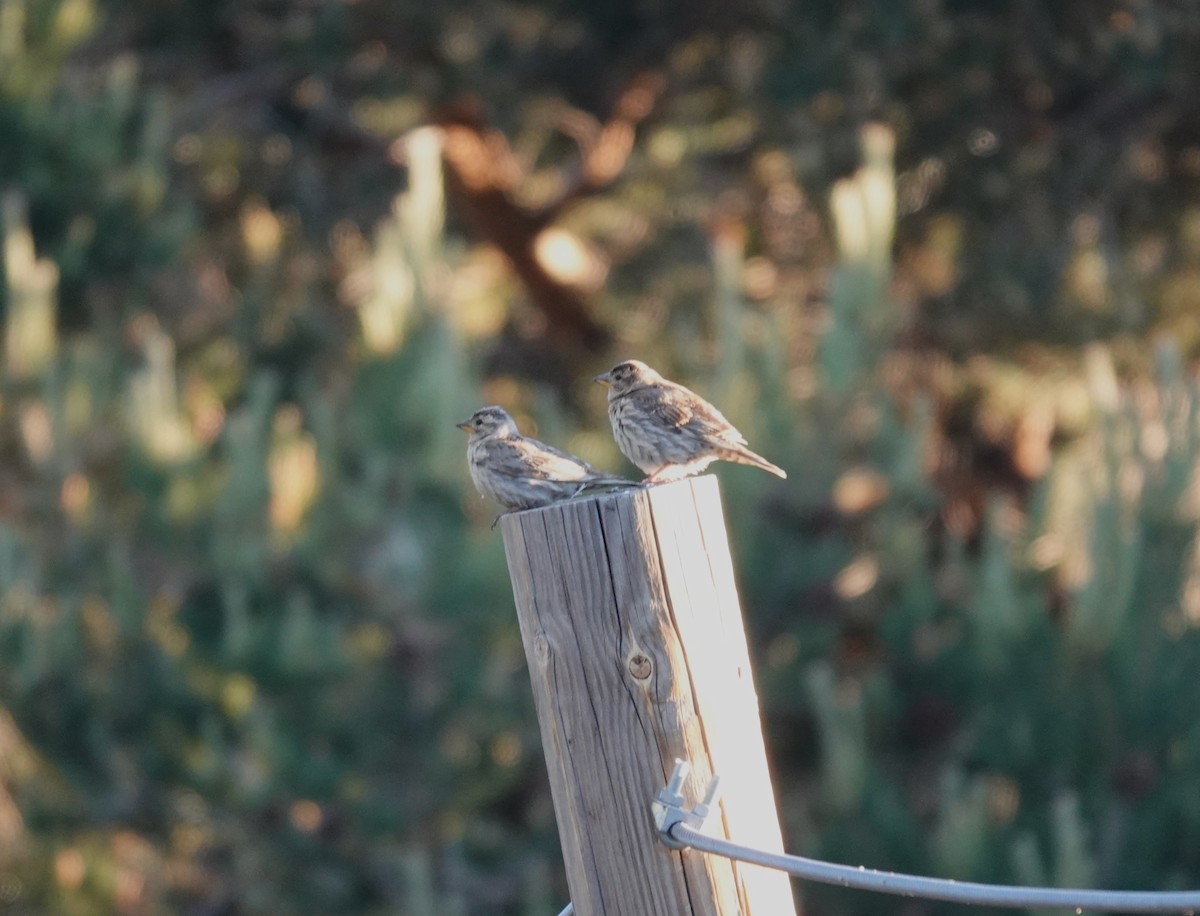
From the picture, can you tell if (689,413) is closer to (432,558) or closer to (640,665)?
(640,665)

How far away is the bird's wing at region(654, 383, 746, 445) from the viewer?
567cm

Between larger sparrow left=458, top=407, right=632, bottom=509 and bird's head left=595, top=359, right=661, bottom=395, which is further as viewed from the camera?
bird's head left=595, top=359, right=661, bottom=395

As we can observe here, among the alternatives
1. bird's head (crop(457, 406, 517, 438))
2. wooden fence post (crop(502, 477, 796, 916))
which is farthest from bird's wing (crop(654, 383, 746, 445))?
wooden fence post (crop(502, 477, 796, 916))

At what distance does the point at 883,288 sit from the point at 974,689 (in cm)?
224

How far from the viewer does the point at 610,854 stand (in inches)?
111

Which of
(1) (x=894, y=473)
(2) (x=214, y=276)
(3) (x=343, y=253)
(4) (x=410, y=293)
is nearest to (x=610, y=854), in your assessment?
(4) (x=410, y=293)

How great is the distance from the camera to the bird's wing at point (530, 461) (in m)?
5.54

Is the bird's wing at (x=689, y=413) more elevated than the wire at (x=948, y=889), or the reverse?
the bird's wing at (x=689, y=413)

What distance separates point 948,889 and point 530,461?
3157 mm

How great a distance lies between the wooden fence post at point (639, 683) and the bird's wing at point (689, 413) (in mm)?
2800

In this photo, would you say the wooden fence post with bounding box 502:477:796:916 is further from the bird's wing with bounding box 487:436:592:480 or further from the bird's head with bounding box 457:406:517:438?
the bird's head with bounding box 457:406:517:438

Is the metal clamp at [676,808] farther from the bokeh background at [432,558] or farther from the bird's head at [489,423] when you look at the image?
the bokeh background at [432,558]

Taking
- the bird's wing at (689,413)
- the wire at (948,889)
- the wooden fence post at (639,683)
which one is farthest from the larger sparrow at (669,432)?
the wire at (948,889)

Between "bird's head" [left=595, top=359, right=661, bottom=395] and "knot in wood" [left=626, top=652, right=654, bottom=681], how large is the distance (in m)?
3.14
